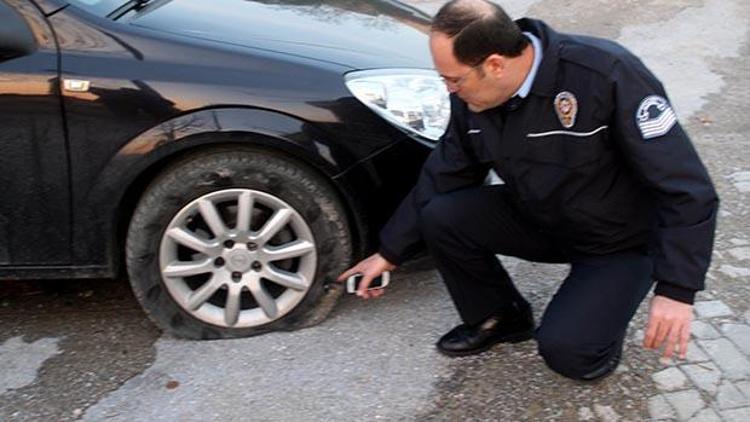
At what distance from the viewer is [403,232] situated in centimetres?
289

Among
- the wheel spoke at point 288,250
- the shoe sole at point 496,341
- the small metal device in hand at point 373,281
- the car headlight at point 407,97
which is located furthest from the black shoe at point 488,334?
the car headlight at point 407,97

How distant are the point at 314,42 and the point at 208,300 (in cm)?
104

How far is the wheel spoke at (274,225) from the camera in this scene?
3.03 meters

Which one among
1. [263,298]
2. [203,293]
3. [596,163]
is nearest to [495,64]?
[596,163]

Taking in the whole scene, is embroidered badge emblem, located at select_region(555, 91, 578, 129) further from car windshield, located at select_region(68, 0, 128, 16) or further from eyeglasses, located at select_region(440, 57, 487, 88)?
car windshield, located at select_region(68, 0, 128, 16)

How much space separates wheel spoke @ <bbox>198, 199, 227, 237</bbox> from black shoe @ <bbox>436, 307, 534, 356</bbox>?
2.93ft

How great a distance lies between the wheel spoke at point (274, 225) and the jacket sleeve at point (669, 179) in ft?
4.01

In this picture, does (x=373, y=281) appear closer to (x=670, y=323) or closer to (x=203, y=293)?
(x=203, y=293)

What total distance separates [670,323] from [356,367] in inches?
45.2

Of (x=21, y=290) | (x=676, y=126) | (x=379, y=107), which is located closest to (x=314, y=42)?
(x=379, y=107)

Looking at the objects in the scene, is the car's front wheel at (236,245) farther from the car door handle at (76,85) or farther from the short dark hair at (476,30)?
the short dark hair at (476,30)

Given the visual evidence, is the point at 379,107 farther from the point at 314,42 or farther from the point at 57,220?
the point at 57,220

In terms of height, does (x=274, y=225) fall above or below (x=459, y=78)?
below

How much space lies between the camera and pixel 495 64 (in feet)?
7.84
